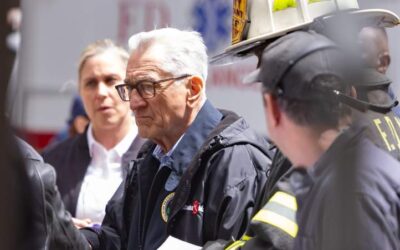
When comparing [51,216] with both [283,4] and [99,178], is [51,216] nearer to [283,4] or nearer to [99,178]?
[283,4]

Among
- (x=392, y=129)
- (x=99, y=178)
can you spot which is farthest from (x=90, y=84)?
(x=392, y=129)

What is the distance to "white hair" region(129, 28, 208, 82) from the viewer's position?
336 cm

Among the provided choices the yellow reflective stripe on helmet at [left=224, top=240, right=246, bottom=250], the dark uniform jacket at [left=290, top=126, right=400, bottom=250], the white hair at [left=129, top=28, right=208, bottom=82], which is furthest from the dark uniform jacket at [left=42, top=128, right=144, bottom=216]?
the dark uniform jacket at [left=290, top=126, right=400, bottom=250]

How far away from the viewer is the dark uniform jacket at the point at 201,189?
2918 millimetres

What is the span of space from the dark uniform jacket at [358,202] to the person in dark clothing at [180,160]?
3.29 ft

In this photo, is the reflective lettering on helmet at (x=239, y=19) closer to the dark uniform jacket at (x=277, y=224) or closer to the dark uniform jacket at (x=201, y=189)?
the dark uniform jacket at (x=201, y=189)

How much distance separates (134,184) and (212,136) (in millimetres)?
482

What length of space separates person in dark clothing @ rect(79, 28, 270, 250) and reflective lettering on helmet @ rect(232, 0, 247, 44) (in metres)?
0.33

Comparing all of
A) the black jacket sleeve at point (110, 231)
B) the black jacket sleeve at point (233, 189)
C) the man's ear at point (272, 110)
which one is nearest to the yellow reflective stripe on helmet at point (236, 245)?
the man's ear at point (272, 110)

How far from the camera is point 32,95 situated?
1394 millimetres

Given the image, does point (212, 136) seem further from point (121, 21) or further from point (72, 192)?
point (121, 21)

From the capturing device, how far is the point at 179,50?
3369mm

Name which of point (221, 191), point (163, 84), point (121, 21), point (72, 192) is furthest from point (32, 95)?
point (121, 21)

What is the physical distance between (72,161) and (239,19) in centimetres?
164
